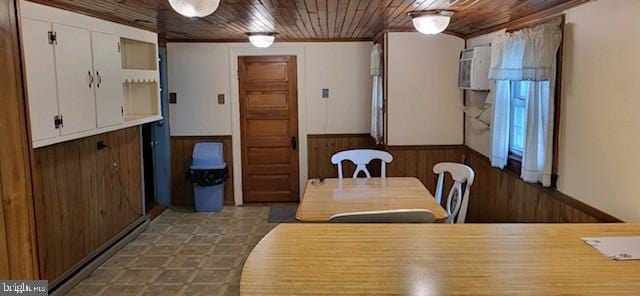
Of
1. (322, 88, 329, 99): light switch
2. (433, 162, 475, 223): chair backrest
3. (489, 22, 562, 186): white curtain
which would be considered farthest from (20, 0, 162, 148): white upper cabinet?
(489, 22, 562, 186): white curtain

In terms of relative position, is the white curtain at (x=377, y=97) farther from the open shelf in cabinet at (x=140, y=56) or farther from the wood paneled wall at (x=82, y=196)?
the wood paneled wall at (x=82, y=196)

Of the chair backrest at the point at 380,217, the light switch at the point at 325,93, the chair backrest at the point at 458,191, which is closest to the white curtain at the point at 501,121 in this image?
the chair backrest at the point at 458,191

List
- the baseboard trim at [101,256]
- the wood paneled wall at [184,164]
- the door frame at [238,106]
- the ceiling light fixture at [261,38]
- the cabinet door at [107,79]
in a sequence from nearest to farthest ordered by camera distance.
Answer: the baseboard trim at [101,256] < the cabinet door at [107,79] < the ceiling light fixture at [261,38] < the door frame at [238,106] < the wood paneled wall at [184,164]

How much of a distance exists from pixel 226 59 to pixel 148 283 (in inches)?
120

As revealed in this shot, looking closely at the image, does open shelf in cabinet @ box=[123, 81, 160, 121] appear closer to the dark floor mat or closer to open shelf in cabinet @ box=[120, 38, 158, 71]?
open shelf in cabinet @ box=[120, 38, 158, 71]

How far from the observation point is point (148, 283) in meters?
3.87

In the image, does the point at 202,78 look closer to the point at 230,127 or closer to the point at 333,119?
the point at 230,127

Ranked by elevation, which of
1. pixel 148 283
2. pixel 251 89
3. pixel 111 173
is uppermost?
pixel 251 89

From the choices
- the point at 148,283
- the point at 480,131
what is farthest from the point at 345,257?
the point at 480,131

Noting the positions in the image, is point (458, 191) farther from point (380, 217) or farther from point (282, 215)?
point (282, 215)

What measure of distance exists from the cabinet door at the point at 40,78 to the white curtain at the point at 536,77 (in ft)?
9.77

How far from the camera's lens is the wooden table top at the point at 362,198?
9.98 feet

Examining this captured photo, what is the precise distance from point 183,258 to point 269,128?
2.29 meters

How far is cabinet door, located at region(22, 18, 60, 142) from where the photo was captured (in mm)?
2912
